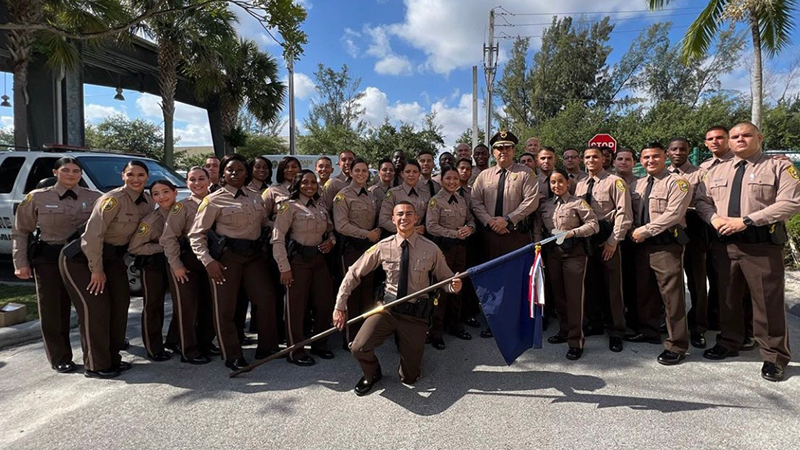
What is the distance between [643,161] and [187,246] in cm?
425

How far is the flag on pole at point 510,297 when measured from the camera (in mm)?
3465

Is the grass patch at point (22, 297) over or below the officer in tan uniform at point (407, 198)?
below

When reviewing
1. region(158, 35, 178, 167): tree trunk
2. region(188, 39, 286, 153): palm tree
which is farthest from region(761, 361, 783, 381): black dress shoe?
region(188, 39, 286, 153): palm tree

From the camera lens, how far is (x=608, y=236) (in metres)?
4.40

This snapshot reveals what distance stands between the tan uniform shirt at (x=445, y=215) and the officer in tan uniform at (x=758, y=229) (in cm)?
218

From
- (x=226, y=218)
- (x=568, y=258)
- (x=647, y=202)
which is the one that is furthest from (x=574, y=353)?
(x=226, y=218)

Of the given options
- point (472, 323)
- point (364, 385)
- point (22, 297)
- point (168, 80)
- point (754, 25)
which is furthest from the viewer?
point (168, 80)

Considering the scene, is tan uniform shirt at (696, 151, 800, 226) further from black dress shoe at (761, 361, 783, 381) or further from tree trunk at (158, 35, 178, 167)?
tree trunk at (158, 35, 178, 167)

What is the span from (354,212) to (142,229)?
187 cm

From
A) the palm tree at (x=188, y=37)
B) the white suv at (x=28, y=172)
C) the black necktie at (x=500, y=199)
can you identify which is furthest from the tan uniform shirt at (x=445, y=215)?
the palm tree at (x=188, y=37)

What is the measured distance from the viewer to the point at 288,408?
320 centimetres

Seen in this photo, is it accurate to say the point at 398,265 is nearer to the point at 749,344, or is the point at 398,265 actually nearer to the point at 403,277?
the point at 403,277

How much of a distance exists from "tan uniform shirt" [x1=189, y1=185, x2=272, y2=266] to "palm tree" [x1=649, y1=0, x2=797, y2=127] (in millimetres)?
9627

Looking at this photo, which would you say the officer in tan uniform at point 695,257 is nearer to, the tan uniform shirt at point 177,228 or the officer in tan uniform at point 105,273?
the tan uniform shirt at point 177,228
